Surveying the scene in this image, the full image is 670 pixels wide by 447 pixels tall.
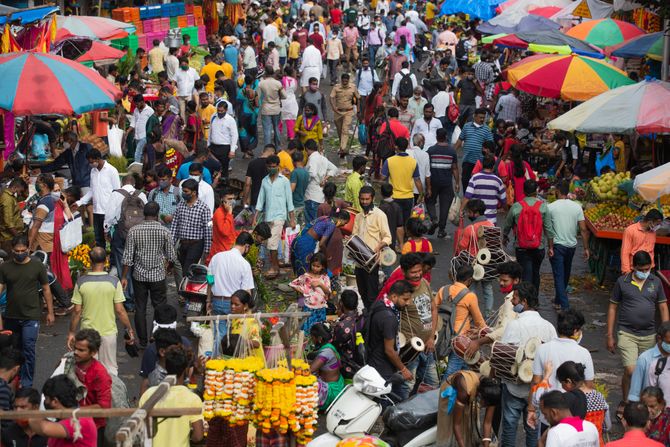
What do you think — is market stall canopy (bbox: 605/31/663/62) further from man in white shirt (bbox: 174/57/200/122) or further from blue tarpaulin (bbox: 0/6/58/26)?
blue tarpaulin (bbox: 0/6/58/26)

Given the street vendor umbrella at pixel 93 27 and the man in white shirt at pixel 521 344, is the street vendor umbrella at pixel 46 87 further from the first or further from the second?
the man in white shirt at pixel 521 344

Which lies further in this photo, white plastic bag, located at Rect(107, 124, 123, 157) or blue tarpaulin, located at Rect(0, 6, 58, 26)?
white plastic bag, located at Rect(107, 124, 123, 157)

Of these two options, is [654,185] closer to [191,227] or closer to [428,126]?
[191,227]

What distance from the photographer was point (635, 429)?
820 cm

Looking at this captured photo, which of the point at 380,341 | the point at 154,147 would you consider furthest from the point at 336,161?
the point at 380,341

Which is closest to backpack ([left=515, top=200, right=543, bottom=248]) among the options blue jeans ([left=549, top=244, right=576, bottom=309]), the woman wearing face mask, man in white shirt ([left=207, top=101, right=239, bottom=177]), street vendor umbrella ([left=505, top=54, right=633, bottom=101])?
blue jeans ([left=549, top=244, right=576, bottom=309])

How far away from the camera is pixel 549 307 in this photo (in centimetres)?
1477

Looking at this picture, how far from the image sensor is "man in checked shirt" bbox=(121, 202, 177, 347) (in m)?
12.3

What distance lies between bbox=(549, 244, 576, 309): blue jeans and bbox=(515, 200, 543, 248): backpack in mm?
367

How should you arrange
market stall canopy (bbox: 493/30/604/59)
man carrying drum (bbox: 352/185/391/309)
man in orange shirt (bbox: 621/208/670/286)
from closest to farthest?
man in orange shirt (bbox: 621/208/670/286)
man carrying drum (bbox: 352/185/391/309)
market stall canopy (bbox: 493/30/604/59)

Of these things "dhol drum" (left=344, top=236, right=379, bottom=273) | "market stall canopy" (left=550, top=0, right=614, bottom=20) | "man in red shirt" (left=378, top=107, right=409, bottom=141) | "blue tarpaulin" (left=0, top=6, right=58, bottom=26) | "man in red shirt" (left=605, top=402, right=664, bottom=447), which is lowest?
"dhol drum" (left=344, top=236, right=379, bottom=273)

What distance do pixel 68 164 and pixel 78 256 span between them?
75.8 inches

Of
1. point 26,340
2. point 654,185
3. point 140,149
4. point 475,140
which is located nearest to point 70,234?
point 26,340

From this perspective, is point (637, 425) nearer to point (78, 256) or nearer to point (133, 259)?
point (133, 259)
